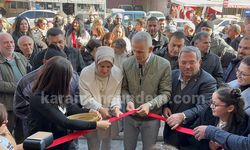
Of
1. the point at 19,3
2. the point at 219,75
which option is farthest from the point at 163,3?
the point at 219,75

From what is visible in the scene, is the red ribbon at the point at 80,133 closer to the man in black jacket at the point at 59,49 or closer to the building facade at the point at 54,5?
the man in black jacket at the point at 59,49

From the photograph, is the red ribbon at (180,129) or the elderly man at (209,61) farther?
the elderly man at (209,61)

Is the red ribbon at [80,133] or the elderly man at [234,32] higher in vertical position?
the elderly man at [234,32]

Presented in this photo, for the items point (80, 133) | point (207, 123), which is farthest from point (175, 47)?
point (80, 133)

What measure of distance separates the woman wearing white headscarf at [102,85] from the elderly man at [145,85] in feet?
0.43

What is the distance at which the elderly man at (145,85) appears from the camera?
340 centimetres

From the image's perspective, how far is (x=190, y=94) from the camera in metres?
3.22

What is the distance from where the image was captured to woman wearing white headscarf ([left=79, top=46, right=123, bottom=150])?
3.32m

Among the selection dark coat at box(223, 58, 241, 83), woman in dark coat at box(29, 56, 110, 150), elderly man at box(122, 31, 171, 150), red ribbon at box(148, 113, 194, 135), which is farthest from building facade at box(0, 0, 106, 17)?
woman in dark coat at box(29, 56, 110, 150)

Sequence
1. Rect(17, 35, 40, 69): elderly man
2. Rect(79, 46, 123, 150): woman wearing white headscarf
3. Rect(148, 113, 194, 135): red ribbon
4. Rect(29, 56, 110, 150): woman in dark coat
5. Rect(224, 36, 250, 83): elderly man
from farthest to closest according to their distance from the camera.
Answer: Rect(17, 35, 40, 69): elderly man < Rect(224, 36, 250, 83): elderly man < Rect(79, 46, 123, 150): woman wearing white headscarf < Rect(148, 113, 194, 135): red ribbon < Rect(29, 56, 110, 150): woman in dark coat

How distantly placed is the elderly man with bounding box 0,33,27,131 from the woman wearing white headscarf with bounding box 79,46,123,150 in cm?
115

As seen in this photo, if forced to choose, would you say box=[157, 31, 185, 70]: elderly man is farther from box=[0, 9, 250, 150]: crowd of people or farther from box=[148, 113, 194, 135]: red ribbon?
box=[148, 113, 194, 135]: red ribbon

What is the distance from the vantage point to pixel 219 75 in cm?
428

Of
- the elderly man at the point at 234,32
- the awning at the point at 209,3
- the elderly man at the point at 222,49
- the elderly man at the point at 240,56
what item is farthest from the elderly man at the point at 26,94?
the awning at the point at 209,3
